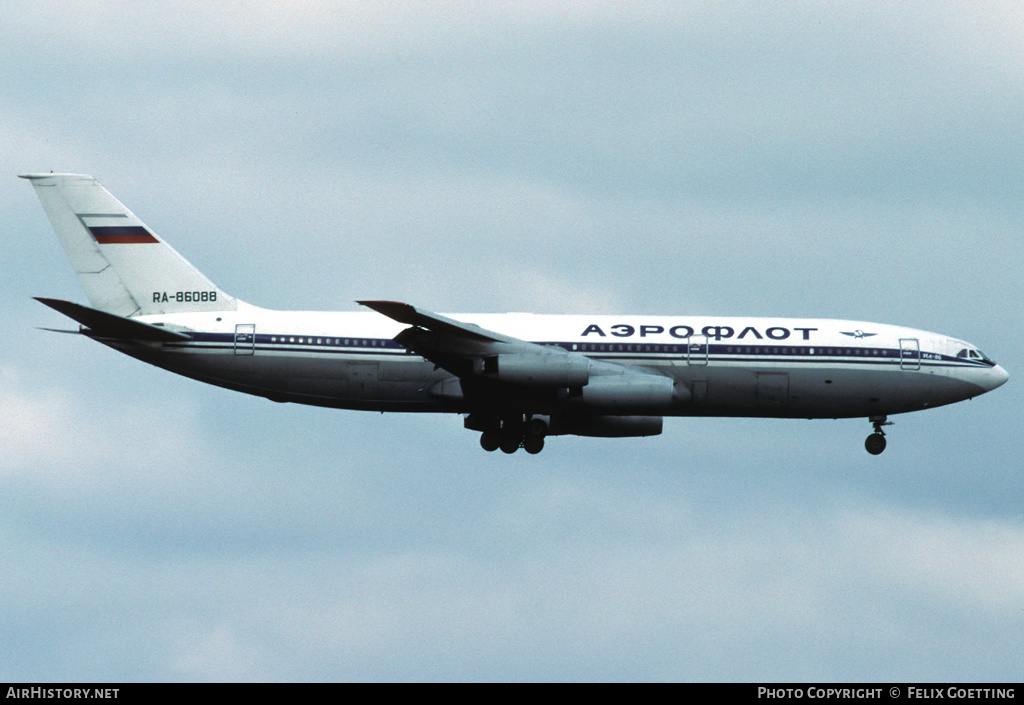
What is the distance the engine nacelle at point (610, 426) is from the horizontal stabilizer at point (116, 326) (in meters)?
14.3

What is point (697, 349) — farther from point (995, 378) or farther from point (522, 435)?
point (995, 378)

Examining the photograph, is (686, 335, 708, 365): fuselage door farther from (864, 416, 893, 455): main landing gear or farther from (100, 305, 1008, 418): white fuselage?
(864, 416, 893, 455): main landing gear

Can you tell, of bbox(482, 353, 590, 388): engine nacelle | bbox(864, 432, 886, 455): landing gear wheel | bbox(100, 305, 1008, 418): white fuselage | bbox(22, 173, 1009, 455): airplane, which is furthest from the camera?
bbox(864, 432, 886, 455): landing gear wheel

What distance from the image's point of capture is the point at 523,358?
4516 cm

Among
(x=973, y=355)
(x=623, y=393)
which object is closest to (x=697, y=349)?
(x=623, y=393)

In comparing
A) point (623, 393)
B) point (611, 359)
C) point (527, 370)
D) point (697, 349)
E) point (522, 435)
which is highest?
point (697, 349)

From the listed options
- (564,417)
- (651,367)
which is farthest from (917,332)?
(564,417)

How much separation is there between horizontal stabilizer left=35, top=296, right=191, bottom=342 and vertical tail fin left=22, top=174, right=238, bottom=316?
6.37 ft

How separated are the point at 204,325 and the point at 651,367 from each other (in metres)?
16.0

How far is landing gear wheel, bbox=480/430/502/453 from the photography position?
161 ft

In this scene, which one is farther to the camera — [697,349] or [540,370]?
[697,349]

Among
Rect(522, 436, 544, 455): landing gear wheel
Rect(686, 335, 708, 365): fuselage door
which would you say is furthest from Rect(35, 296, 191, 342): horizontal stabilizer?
Rect(686, 335, 708, 365): fuselage door

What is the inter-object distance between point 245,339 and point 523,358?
33.0 ft

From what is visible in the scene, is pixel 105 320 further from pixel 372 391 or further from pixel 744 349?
pixel 744 349
